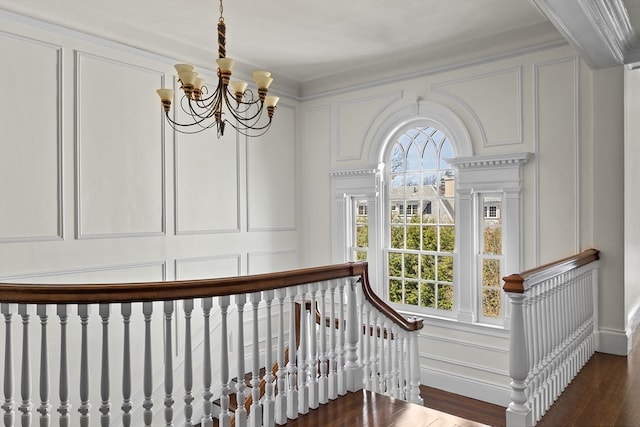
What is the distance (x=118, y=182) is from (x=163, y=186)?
494 millimetres

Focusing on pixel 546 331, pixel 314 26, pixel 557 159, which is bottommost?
pixel 546 331

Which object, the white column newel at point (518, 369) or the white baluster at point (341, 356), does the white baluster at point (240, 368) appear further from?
the white column newel at point (518, 369)

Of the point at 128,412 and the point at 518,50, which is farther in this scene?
the point at 518,50

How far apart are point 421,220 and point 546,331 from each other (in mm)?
2618

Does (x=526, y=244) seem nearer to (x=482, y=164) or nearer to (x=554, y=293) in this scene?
(x=482, y=164)

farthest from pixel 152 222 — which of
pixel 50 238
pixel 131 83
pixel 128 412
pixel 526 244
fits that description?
pixel 526 244

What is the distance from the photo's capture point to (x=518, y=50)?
4680 millimetres

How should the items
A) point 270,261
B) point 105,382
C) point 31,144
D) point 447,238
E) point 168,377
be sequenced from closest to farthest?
point 105,382, point 168,377, point 31,144, point 447,238, point 270,261

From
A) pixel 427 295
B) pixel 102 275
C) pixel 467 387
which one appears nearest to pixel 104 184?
pixel 102 275

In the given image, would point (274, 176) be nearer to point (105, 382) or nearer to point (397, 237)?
point (397, 237)

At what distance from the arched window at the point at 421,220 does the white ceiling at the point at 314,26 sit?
1002mm

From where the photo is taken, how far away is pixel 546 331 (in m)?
3.00

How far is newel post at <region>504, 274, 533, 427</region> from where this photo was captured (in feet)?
8.55

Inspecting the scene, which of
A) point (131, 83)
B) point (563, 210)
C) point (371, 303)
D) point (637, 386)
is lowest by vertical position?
point (637, 386)
